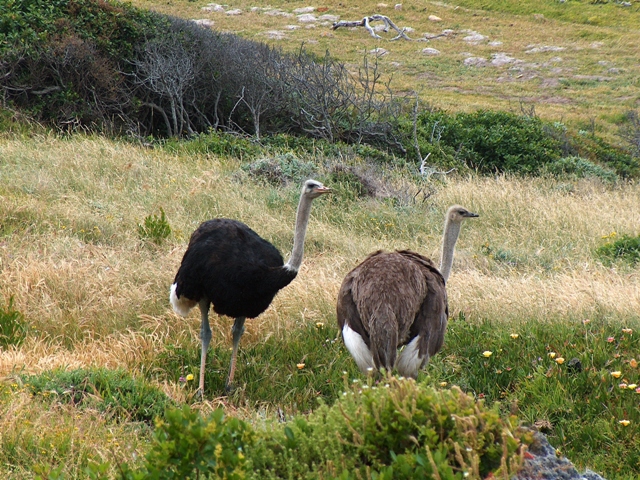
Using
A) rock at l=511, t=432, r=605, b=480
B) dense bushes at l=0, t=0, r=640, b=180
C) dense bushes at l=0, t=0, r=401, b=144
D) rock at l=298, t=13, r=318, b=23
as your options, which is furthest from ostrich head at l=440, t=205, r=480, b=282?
rock at l=298, t=13, r=318, b=23

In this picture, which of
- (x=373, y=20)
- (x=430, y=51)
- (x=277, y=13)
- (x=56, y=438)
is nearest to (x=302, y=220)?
(x=56, y=438)

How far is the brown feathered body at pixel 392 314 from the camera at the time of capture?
190 inches

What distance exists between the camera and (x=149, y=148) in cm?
1360

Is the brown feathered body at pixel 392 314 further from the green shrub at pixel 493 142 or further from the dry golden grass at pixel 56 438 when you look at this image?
the green shrub at pixel 493 142

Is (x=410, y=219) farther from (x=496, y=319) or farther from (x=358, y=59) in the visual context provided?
(x=358, y=59)

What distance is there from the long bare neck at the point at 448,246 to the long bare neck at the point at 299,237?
1.15 metres

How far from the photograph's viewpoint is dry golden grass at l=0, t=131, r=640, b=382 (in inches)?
259

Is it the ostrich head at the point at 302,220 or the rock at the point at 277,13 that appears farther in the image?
the rock at the point at 277,13

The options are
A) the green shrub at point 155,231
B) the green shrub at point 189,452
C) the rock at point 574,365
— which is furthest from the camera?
the green shrub at point 155,231

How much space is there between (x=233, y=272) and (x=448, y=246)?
177 cm

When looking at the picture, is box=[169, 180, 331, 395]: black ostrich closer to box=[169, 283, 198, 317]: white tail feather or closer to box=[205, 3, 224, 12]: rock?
box=[169, 283, 198, 317]: white tail feather

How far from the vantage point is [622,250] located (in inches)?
366

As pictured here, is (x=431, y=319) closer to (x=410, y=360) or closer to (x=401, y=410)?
(x=410, y=360)

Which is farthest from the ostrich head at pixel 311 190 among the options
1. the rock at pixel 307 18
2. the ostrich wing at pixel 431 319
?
the rock at pixel 307 18
